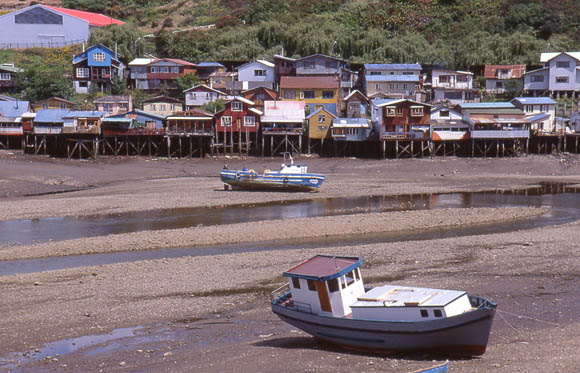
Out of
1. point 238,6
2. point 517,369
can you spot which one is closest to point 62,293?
point 517,369

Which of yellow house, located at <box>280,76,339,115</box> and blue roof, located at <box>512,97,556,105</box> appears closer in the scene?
blue roof, located at <box>512,97,556,105</box>

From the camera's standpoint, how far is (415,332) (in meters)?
16.0

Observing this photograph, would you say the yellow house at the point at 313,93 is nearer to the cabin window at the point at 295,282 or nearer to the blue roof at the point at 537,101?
the blue roof at the point at 537,101

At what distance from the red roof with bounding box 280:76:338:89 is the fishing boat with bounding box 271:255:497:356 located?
5923 cm

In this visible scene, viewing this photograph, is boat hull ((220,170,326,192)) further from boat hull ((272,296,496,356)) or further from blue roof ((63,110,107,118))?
boat hull ((272,296,496,356))

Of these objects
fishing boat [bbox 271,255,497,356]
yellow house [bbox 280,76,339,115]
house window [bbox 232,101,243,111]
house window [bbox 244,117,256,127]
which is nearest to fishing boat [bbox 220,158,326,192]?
house window [bbox 244,117,256,127]

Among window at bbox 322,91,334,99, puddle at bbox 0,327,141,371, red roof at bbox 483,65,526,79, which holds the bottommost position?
puddle at bbox 0,327,141,371

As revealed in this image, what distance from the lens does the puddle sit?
1684 centimetres

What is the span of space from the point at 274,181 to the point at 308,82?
31.0 metres

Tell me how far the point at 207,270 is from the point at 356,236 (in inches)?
352

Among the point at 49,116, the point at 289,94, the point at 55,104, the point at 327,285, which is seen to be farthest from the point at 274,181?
the point at 55,104

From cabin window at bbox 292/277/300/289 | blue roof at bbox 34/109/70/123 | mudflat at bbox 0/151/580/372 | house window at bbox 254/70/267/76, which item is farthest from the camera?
house window at bbox 254/70/267/76

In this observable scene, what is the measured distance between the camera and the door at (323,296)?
1717 centimetres

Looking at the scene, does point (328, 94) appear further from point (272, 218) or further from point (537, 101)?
point (272, 218)
